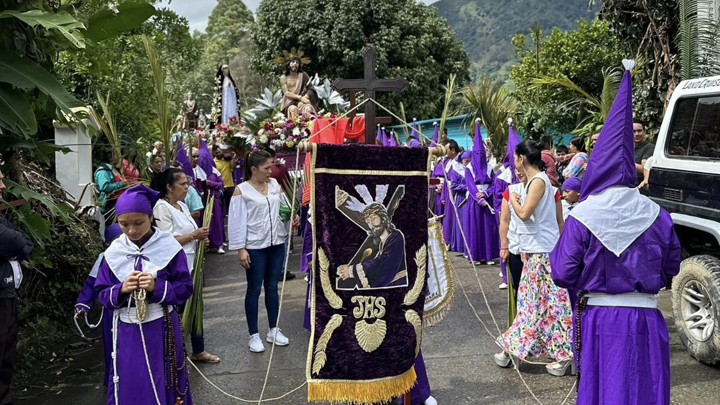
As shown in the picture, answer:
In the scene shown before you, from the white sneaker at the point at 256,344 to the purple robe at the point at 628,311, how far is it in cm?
337

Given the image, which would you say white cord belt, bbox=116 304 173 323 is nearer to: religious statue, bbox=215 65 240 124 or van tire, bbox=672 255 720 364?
van tire, bbox=672 255 720 364

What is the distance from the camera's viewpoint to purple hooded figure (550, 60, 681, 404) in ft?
12.2

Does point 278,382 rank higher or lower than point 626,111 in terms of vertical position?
lower

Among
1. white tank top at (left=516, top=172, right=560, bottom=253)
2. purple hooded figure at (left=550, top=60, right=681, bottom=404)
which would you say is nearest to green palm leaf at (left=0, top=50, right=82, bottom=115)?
purple hooded figure at (left=550, top=60, right=681, bottom=404)

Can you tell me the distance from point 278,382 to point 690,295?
3.67 metres

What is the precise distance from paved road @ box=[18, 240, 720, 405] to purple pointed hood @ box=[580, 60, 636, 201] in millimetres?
1237

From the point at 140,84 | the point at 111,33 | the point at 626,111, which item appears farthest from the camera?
the point at 140,84

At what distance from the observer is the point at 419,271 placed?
4.45 m

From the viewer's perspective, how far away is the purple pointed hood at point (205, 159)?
37.2 feet

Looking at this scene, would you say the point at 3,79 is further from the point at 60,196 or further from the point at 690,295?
the point at 690,295

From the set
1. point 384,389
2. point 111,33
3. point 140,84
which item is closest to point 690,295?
point 384,389

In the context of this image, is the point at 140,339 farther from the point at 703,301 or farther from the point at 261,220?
the point at 703,301

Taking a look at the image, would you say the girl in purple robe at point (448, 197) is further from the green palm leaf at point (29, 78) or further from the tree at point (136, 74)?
the green palm leaf at point (29, 78)

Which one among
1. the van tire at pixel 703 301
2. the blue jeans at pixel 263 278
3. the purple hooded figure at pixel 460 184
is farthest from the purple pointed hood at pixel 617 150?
the purple hooded figure at pixel 460 184
